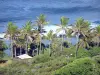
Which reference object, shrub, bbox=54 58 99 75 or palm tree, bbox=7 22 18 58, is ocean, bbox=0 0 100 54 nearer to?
palm tree, bbox=7 22 18 58

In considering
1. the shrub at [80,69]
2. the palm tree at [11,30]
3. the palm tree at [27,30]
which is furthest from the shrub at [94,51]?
the shrub at [80,69]

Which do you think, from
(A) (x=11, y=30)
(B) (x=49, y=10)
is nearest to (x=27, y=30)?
(A) (x=11, y=30)

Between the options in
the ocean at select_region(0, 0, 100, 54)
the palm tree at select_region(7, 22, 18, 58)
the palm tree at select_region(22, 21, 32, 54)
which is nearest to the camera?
the palm tree at select_region(7, 22, 18, 58)

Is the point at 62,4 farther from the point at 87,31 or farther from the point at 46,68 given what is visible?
the point at 46,68

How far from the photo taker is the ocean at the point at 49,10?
14225 centimetres

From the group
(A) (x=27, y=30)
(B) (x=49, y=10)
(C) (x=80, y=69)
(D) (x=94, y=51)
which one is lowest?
(D) (x=94, y=51)

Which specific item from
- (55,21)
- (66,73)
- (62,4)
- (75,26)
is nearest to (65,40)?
(75,26)

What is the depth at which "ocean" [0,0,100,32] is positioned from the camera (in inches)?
5600

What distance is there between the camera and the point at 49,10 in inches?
6171

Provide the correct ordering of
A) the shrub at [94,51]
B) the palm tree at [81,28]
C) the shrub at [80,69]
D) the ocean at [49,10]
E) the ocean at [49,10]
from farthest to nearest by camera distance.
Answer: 1. the ocean at [49,10]
2. the ocean at [49,10]
3. the palm tree at [81,28]
4. the shrub at [94,51]
5. the shrub at [80,69]

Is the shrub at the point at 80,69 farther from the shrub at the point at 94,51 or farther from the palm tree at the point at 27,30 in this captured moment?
the palm tree at the point at 27,30

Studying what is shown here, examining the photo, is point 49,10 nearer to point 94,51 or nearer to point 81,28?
point 81,28

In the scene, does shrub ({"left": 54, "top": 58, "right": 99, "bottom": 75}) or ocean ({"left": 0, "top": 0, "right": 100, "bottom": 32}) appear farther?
ocean ({"left": 0, "top": 0, "right": 100, "bottom": 32})

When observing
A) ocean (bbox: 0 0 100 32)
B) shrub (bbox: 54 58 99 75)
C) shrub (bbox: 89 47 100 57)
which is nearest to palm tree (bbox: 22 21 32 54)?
shrub (bbox: 89 47 100 57)
